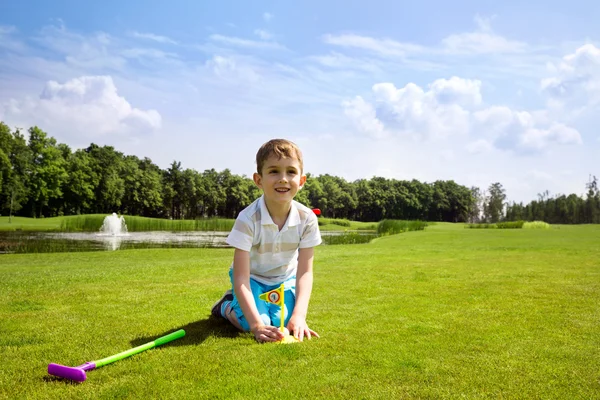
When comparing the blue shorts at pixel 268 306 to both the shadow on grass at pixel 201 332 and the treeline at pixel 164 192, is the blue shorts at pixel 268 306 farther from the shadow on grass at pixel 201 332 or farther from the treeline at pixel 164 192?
the treeline at pixel 164 192

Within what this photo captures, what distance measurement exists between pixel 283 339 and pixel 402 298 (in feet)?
10.1

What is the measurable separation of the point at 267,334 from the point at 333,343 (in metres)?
0.61

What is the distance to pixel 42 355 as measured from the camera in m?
4.02

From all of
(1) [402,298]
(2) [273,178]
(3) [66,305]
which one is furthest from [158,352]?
(1) [402,298]

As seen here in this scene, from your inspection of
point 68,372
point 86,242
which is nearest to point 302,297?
point 68,372

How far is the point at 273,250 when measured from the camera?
485 cm

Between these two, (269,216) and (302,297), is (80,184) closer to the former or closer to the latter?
(269,216)

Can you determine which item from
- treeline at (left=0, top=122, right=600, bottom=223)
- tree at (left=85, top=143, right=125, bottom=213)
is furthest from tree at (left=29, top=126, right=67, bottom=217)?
tree at (left=85, top=143, right=125, bottom=213)

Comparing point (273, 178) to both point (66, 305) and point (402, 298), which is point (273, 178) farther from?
point (66, 305)

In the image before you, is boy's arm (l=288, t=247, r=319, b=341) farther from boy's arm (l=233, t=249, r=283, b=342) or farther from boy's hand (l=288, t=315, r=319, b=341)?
boy's arm (l=233, t=249, r=283, b=342)

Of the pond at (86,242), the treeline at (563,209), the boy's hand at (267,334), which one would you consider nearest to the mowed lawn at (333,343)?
the boy's hand at (267,334)

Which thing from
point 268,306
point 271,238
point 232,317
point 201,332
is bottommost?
point 201,332

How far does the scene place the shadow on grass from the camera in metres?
4.37

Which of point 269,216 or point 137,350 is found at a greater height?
point 269,216
